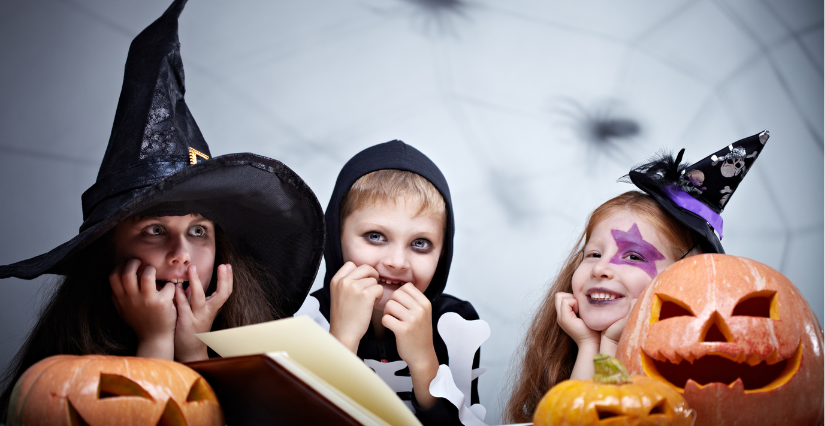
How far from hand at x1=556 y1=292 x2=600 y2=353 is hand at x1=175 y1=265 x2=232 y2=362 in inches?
31.7

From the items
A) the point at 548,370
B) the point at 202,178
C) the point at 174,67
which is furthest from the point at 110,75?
the point at 548,370

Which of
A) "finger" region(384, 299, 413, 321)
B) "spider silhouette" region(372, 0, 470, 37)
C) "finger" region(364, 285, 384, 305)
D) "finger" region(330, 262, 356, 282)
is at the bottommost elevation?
"finger" region(384, 299, 413, 321)

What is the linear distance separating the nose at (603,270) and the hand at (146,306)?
3.10 feet

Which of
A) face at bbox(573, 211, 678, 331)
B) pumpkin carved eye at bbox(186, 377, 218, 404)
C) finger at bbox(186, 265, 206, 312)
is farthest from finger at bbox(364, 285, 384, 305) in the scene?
pumpkin carved eye at bbox(186, 377, 218, 404)

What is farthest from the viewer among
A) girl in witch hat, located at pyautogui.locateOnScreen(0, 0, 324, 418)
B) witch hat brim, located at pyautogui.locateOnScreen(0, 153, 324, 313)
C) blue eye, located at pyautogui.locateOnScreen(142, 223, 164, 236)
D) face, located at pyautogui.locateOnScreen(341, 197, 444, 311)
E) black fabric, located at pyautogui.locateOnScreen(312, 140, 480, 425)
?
black fabric, located at pyautogui.locateOnScreen(312, 140, 480, 425)

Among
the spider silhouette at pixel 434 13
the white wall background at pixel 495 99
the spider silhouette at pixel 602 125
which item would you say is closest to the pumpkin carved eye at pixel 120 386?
the white wall background at pixel 495 99

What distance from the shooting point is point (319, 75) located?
2.16 metres

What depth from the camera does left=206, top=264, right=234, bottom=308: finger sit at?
4.09 feet

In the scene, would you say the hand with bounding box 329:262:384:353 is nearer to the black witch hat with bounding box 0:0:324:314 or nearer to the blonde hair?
the black witch hat with bounding box 0:0:324:314

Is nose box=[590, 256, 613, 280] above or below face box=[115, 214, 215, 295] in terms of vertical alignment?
below

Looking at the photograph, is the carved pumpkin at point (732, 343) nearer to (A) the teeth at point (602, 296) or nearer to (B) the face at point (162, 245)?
(A) the teeth at point (602, 296)

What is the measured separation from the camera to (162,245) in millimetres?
1175

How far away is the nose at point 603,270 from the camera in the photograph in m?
1.30

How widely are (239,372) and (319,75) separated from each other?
1.61 m
